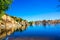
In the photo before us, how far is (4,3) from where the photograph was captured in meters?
49.0

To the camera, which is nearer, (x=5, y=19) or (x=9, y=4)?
(x=9, y=4)

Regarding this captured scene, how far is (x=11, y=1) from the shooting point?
168ft

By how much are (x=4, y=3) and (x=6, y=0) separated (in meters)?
0.86

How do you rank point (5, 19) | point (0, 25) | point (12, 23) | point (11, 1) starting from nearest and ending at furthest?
point (0, 25) → point (11, 1) → point (5, 19) → point (12, 23)

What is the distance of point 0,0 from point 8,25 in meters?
10.1

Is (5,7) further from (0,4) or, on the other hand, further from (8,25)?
(8,25)

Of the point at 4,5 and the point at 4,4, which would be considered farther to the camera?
the point at 4,5

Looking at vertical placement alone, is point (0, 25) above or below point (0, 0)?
below

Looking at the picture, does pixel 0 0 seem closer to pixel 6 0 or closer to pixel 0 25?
pixel 6 0

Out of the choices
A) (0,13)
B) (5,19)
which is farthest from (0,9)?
(5,19)

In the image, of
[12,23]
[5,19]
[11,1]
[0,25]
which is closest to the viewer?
[0,25]

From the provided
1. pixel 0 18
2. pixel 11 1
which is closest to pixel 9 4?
pixel 11 1

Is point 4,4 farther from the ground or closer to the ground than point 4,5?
farther from the ground

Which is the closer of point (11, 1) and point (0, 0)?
point (0, 0)
